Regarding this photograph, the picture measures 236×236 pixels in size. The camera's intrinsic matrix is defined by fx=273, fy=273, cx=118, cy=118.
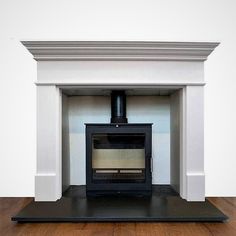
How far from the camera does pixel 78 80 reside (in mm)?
1604

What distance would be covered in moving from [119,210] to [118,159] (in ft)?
1.34

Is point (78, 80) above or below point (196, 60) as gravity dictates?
below

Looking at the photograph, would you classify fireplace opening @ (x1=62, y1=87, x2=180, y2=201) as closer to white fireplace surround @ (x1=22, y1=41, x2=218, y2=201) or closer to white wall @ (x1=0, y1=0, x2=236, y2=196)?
white fireplace surround @ (x1=22, y1=41, x2=218, y2=201)

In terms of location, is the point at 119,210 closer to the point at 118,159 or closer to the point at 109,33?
the point at 118,159

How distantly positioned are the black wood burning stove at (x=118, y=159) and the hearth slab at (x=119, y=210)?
89 mm

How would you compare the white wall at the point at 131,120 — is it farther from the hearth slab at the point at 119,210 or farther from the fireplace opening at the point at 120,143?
the hearth slab at the point at 119,210

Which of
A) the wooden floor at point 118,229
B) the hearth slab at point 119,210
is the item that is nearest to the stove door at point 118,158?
the hearth slab at point 119,210

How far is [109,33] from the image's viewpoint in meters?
2.02

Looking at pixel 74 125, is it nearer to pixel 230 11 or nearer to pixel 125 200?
pixel 125 200

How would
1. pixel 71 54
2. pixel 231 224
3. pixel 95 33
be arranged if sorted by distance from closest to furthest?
pixel 231 224 < pixel 71 54 < pixel 95 33

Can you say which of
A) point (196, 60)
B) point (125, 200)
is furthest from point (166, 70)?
point (125, 200)

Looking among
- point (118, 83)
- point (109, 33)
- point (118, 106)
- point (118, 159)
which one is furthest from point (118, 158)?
point (109, 33)

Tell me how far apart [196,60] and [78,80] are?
703 millimetres

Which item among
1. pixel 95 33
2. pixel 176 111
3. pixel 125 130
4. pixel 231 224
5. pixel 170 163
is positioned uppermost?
pixel 95 33
